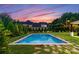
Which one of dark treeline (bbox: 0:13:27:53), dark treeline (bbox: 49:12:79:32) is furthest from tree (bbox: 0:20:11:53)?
dark treeline (bbox: 49:12:79:32)

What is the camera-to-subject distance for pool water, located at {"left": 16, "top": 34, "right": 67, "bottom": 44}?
424 centimetres

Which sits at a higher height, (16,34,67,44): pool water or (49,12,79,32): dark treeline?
(49,12,79,32): dark treeline

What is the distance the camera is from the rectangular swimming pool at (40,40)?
4238 mm

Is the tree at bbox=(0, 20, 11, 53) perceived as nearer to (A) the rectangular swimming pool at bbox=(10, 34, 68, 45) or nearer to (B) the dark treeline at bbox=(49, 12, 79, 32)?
(A) the rectangular swimming pool at bbox=(10, 34, 68, 45)

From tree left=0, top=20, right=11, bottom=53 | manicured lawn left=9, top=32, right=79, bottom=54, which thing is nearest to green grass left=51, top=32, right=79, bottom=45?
manicured lawn left=9, top=32, right=79, bottom=54

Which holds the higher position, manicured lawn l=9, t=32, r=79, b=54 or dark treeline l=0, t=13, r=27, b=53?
dark treeline l=0, t=13, r=27, b=53

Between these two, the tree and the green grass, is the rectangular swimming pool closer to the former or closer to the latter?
the green grass

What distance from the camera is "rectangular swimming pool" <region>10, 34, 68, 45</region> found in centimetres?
424

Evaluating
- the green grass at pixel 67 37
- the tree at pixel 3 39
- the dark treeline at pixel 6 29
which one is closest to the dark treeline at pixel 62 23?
the green grass at pixel 67 37

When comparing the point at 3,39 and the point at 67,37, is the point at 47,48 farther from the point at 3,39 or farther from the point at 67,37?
the point at 3,39

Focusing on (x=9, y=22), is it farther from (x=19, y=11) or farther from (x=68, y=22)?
(x=68, y=22)

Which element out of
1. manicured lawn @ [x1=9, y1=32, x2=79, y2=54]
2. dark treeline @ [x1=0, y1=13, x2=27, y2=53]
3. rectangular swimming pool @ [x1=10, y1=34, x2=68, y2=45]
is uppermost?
dark treeline @ [x1=0, y1=13, x2=27, y2=53]
